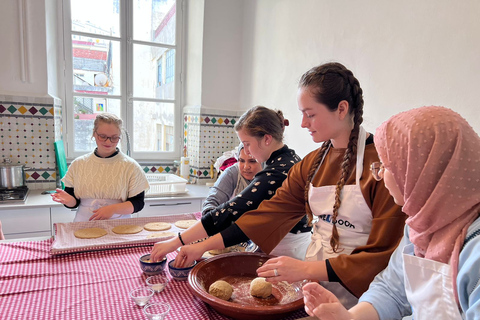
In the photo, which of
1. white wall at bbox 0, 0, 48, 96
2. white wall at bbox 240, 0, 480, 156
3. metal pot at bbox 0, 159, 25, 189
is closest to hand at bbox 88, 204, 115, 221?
metal pot at bbox 0, 159, 25, 189

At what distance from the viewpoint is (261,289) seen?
1.07m

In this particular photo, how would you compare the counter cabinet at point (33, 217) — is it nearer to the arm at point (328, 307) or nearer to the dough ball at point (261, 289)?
the dough ball at point (261, 289)

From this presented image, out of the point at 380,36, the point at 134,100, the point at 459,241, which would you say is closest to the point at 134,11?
the point at 134,100

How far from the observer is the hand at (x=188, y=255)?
1.24 metres

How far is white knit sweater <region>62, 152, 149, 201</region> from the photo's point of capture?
1.94 metres

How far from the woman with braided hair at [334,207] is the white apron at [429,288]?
0.20m

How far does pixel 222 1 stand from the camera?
11.3 feet

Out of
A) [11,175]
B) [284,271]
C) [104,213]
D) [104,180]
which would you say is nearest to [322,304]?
[284,271]

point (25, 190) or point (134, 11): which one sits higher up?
point (134, 11)

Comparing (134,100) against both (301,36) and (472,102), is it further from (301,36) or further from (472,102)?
(472,102)

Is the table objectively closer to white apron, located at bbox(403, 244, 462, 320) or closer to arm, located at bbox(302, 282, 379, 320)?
arm, located at bbox(302, 282, 379, 320)

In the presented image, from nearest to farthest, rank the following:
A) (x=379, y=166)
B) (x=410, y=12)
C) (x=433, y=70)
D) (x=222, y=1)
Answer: (x=379, y=166), (x=433, y=70), (x=410, y=12), (x=222, y=1)

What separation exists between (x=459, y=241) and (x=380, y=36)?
154 cm

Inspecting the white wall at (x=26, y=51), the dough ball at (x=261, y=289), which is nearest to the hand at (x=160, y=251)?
the dough ball at (x=261, y=289)
